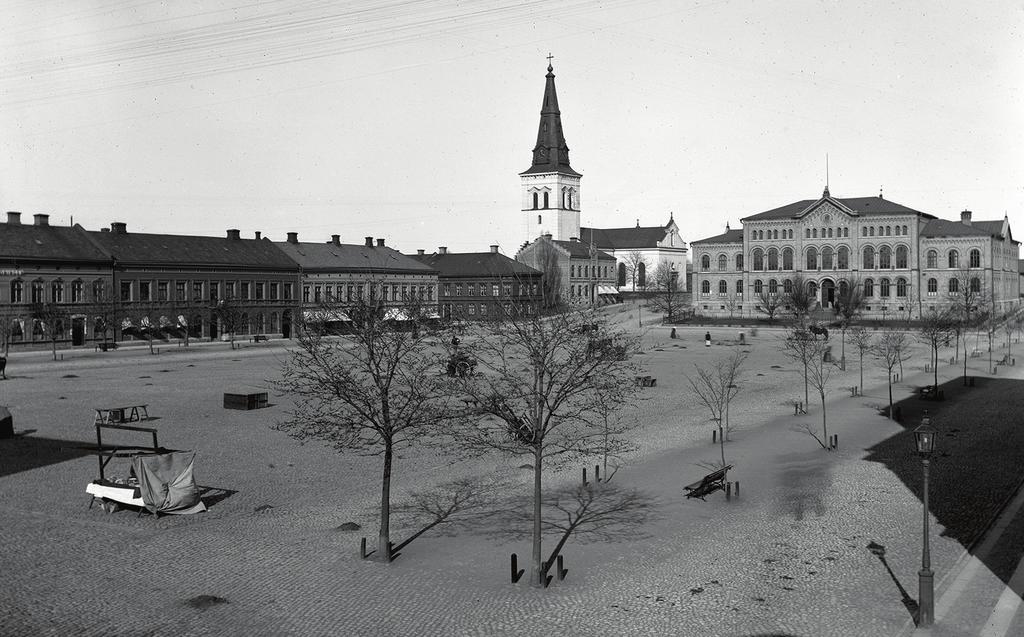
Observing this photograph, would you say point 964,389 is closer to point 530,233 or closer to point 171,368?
point 171,368

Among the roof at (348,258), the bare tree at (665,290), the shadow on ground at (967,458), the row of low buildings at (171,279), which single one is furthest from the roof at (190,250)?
the shadow on ground at (967,458)

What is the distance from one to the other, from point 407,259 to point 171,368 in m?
53.0

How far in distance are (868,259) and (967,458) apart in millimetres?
84812

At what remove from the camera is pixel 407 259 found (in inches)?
4097

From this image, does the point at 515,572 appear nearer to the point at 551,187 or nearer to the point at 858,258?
the point at 858,258

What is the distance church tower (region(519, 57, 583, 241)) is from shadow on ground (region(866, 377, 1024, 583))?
10651cm

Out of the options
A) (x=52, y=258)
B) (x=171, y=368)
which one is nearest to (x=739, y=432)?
(x=171, y=368)

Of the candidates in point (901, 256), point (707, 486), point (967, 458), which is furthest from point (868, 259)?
point (707, 486)

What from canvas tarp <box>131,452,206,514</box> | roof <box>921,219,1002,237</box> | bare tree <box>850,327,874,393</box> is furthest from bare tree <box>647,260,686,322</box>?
canvas tarp <box>131,452,206,514</box>

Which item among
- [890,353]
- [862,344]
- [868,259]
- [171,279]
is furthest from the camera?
[868,259]

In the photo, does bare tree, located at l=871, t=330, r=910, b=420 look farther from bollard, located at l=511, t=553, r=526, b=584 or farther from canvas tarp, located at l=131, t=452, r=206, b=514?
canvas tarp, located at l=131, t=452, r=206, b=514

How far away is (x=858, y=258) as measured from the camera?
10488 cm

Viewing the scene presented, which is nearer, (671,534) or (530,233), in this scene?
(671,534)

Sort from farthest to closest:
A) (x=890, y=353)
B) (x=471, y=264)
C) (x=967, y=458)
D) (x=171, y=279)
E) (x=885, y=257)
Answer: (x=471, y=264), (x=885, y=257), (x=171, y=279), (x=890, y=353), (x=967, y=458)
